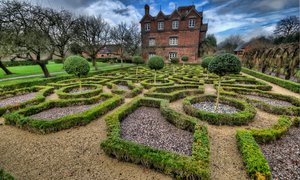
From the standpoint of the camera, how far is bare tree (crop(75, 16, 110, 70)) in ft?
Answer: 67.3

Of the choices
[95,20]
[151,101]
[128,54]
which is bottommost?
[151,101]

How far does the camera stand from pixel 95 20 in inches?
874

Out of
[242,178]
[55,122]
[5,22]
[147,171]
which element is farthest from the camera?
[5,22]

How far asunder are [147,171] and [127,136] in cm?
176

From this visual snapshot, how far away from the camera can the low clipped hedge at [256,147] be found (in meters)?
3.01

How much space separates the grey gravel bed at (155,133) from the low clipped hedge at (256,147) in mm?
1408

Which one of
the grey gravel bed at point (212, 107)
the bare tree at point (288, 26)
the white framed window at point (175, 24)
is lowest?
the grey gravel bed at point (212, 107)

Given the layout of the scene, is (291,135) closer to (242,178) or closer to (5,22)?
(242,178)

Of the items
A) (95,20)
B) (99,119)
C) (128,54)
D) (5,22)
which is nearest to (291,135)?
(99,119)

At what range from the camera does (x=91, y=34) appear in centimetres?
2144

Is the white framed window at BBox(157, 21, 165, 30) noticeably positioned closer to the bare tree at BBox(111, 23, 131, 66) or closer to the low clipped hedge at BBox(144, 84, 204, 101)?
the bare tree at BBox(111, 23, 131, 66)

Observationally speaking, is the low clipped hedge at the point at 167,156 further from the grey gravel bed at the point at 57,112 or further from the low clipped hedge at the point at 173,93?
the low clipped hedge at the point at 173,93

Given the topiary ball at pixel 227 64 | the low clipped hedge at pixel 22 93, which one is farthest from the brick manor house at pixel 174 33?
the low clipped hedge at pixel 22 93

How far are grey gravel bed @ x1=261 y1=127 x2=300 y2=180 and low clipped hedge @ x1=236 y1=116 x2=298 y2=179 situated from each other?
0.72ft
